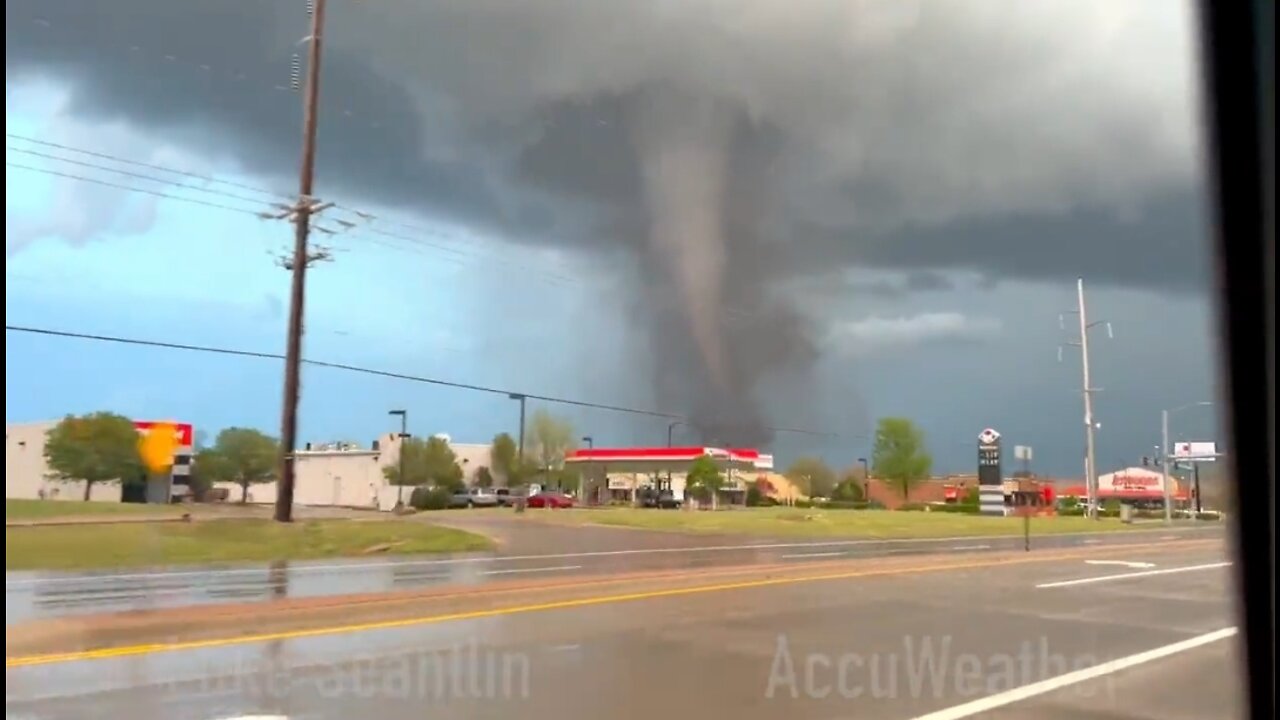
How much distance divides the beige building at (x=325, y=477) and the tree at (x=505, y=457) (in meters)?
1.07

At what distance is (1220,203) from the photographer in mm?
4035

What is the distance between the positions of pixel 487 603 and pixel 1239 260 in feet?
40.0

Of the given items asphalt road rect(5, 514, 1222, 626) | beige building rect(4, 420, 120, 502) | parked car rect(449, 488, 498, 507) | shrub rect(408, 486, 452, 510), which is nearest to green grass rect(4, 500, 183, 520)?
beige building rect(4, 420, 120, 502)

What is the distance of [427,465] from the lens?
44.8 m

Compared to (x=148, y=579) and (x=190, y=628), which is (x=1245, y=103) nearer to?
(x=190, y=628)

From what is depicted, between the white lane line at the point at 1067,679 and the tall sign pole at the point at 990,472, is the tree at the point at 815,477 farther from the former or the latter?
the white lane line at the point at 1067,679

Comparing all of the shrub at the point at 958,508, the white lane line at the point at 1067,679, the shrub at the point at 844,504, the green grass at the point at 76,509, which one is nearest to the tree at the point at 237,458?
the green grass at the point at 76,509

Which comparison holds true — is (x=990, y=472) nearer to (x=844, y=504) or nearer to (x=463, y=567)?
(x=844, y=504)

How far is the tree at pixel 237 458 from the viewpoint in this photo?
3047 centimetres

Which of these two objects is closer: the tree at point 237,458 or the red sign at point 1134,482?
the tree at point 237,458

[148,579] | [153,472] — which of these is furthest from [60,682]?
[153,472]

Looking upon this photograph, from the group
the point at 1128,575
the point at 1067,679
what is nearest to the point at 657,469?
the point at 1128,575

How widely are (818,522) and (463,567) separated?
87.4 ft

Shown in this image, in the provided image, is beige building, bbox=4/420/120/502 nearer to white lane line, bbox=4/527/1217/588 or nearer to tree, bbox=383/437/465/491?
white lane line, bbox=4/527/1217/588
